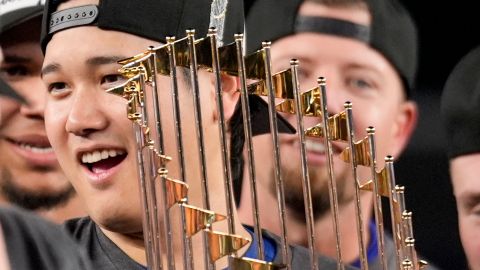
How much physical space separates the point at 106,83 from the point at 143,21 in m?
0.10

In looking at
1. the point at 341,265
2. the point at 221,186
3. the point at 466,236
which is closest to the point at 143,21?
the point at 221,186

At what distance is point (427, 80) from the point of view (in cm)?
200

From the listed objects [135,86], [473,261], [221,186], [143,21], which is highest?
[143,21]

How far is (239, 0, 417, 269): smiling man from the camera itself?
197cm

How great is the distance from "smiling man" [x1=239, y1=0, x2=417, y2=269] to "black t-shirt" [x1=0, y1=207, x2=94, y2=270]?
0.27 m

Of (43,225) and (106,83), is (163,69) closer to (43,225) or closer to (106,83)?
(106,83)

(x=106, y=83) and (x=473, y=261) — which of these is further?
(x=473, y=261)

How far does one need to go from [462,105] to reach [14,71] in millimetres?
674

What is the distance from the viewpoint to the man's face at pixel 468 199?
2.03m

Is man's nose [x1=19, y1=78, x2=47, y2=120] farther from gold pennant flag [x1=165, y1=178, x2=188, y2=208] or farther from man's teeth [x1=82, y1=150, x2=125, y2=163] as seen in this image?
gold pennant flag [x1=165, y1=178, x2=188, y2=208]

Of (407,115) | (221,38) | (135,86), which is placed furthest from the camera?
(407,115)

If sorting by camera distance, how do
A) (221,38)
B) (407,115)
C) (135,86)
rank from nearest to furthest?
(135,86)
(221,38)
(407,115)

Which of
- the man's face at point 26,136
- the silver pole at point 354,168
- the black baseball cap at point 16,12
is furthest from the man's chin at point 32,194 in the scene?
the silver pole at point 354,168

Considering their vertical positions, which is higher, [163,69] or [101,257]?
[163,69]
